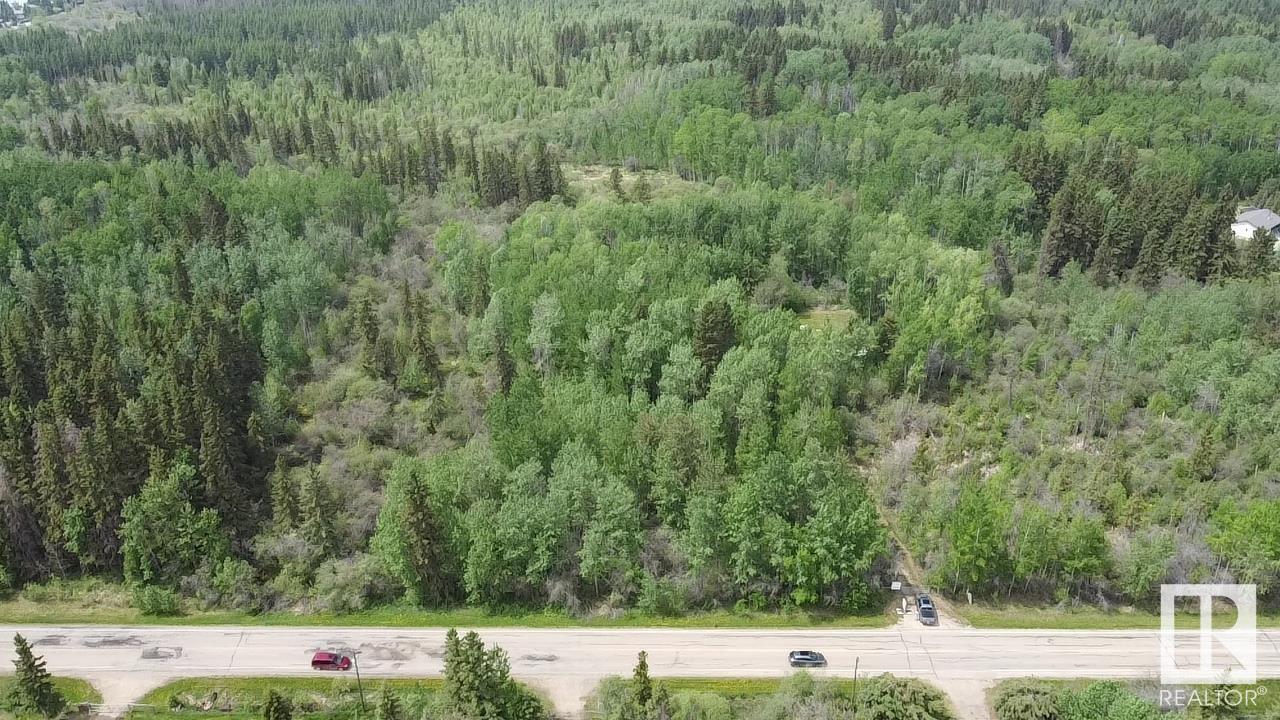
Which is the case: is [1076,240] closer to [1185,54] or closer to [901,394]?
[901,394]

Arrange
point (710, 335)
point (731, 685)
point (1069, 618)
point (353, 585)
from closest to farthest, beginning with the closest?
point (731, 685)
point (1069, 618)
point (353, 585)
point (710, 335)

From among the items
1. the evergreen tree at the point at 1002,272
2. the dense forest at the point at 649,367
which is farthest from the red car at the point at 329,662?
the evergreen tree at the point at 1002,272

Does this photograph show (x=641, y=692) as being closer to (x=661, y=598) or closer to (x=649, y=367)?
(x=661, y=598)

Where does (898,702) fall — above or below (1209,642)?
above

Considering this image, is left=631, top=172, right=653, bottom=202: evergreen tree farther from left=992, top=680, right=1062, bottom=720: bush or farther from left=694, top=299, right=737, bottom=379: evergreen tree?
left=992, top=680, right=1062, bottom=720: bush

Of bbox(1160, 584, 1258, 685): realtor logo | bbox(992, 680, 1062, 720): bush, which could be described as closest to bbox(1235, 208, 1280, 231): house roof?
bbox(1160, 584, 1258, 685): realtor logo

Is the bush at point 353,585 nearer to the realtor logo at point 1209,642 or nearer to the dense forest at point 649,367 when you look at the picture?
the dense forest at point 649,367

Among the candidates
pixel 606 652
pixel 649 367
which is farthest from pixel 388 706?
pixel 649 367
